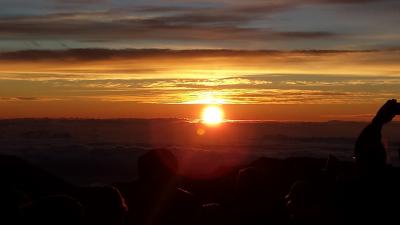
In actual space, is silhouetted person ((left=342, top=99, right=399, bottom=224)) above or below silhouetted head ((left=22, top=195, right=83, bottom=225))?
below

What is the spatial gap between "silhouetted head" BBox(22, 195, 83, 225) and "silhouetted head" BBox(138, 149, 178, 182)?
16.8 feet

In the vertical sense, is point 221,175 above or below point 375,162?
below

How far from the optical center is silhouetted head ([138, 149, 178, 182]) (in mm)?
12055

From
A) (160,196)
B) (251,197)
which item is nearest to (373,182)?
(251,197)

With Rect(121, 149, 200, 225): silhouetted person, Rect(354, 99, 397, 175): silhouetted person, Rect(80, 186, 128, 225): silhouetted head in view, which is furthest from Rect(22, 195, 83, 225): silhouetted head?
Rect(354, 99, 397, 175): silhouetted person

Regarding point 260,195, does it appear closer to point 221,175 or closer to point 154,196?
point 154,196

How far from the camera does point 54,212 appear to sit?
22.4 ft

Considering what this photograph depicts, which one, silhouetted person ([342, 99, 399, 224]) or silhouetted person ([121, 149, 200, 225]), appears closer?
silhouetted person ([342, 99, 399, 224])

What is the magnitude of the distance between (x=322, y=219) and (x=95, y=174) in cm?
8561

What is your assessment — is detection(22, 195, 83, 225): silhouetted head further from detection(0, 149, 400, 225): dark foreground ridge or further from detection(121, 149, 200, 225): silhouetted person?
detection(121, 149, 200, 225): silhouetted person

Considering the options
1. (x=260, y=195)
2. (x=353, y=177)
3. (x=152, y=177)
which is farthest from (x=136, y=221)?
(x=353, y=177)

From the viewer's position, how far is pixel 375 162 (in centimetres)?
1138

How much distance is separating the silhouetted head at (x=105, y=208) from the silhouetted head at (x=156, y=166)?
3396 millimetres

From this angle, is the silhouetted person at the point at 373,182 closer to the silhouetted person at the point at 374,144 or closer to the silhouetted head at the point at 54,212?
the silhouetted person at the point at 374,144
